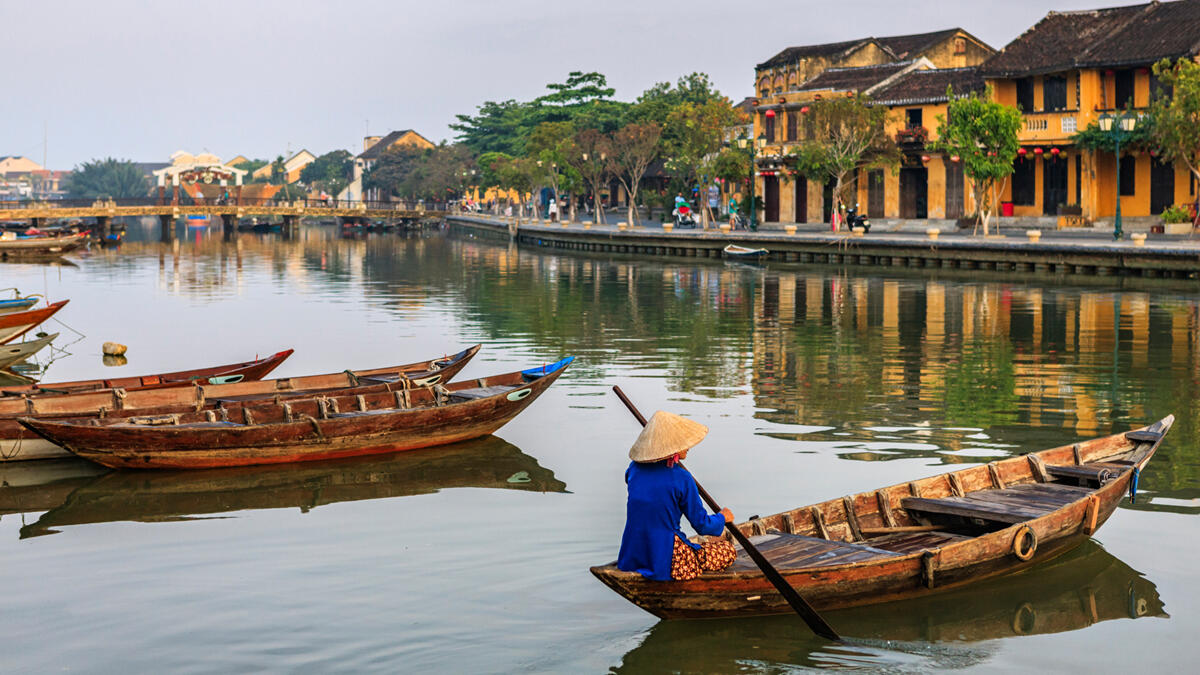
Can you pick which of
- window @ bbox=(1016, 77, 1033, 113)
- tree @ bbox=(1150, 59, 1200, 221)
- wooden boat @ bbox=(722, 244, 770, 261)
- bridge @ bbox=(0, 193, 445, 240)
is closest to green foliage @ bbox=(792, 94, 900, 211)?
wooden boat @ bbox=(722, 244, 770, 261)

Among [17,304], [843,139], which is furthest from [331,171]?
[17,304]

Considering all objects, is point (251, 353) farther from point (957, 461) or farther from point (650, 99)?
point (650, 99)

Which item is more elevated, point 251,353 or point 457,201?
point 457,201

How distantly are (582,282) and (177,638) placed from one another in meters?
36.5

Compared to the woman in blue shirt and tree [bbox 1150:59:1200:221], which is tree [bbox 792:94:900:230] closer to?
tree [bbox 1150:59:1200:221]

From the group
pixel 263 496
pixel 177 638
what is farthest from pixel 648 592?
pixel 263 496

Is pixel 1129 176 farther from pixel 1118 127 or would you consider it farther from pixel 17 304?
pixel 17 304

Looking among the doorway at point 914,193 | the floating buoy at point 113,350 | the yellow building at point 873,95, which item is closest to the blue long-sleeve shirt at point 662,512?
the floating buoy at point 113,350

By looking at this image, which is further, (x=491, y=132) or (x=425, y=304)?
(x=491, y=132)

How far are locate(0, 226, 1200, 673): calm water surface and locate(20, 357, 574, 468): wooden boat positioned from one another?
28 cm

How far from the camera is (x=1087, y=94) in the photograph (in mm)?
47594

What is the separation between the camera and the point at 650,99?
287ft

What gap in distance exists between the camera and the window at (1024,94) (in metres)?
50.2

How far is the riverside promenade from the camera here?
3894cm
